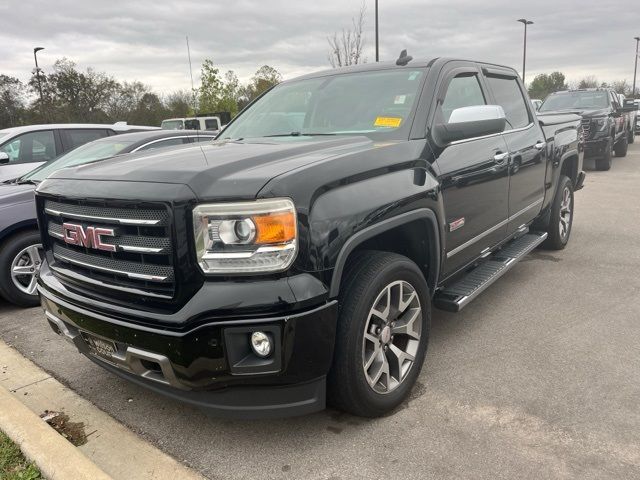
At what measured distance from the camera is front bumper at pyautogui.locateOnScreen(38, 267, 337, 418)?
2119mm

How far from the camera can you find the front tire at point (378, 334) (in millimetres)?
2395

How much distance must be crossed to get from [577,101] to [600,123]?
5.07 ft

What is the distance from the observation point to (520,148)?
13.8ft

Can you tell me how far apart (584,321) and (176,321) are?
315cm

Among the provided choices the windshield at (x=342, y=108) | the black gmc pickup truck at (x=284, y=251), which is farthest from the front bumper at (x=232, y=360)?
the windshield at (x=342, y=108)

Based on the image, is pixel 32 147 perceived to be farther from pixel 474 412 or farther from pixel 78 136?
pixel 474 412

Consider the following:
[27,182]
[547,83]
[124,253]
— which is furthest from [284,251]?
[547,83]

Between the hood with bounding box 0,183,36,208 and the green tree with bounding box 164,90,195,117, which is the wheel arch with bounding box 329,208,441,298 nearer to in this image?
the hood with bounding box 0,183,36,208

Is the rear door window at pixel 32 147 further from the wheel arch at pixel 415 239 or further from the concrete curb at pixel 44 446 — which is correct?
the wheel arch at pixel 415 239

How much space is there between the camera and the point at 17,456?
2.51m

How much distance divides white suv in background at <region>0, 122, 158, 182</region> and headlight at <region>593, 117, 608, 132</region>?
33.5ft

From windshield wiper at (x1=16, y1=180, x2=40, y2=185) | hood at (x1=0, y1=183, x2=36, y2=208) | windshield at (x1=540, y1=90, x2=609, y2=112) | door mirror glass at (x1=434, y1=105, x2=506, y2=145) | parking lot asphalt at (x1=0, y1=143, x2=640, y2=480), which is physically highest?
windshield at (x1=540, y1=90, x2=609, y2=112)

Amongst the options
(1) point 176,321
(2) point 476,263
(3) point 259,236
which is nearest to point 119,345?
(1) point 176,321

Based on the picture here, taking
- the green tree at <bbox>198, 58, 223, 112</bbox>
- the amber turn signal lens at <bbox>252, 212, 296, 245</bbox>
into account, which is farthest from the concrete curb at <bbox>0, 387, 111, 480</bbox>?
the green tree at <bbox>198, 58, 223, 112</bbox>
